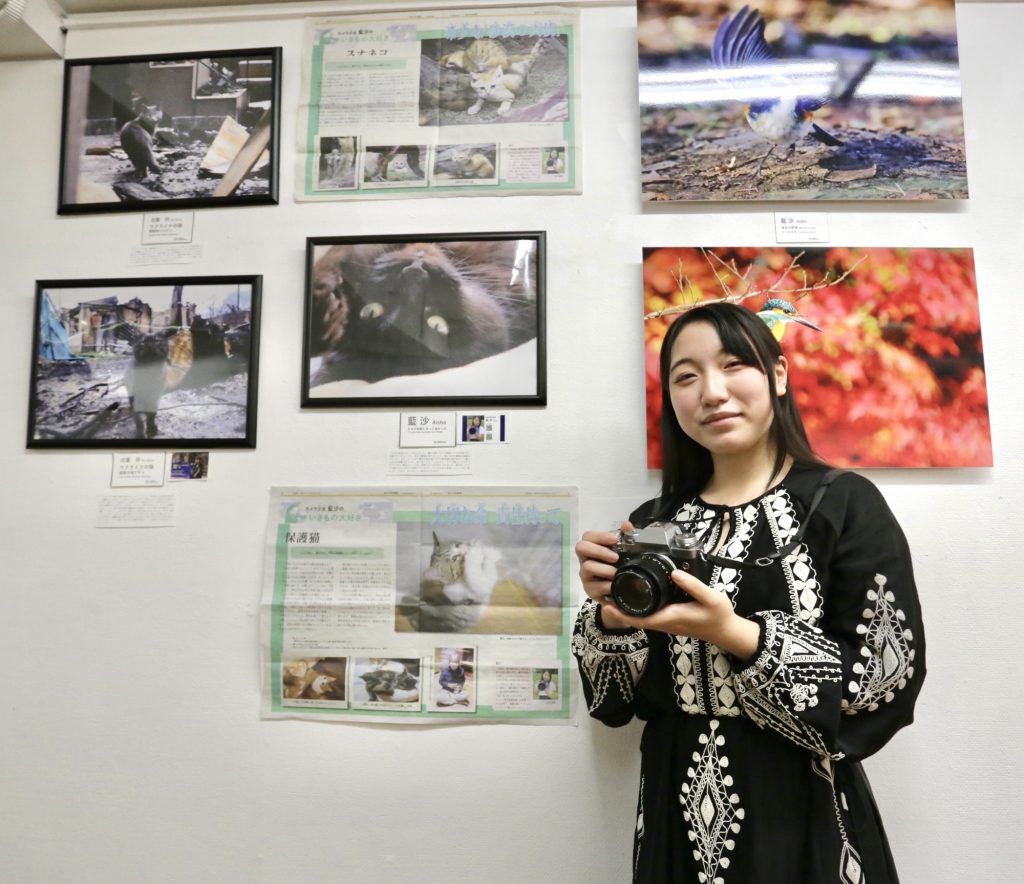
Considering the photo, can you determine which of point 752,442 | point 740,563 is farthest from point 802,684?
point 752,442

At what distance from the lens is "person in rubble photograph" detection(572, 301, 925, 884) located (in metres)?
0.72

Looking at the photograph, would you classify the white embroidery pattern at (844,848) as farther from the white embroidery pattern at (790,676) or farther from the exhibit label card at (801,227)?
the exhibit label card at (801,227)

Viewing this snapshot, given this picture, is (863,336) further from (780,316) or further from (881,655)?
(881,655)

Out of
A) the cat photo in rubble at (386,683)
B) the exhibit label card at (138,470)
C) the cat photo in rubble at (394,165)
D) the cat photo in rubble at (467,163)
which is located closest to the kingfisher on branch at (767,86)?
the cat photo in rubble at (467,163)

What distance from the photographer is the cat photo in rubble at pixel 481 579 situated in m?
1.13

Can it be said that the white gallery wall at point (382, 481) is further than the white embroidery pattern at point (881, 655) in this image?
Yes

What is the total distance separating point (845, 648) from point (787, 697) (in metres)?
0.10

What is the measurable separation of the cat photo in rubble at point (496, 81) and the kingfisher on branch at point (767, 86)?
0.97ft

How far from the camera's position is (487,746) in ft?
3.64

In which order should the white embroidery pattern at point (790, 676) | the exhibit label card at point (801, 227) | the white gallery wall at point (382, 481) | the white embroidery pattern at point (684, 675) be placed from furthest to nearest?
the exhibit label card at point (801, 227) < the white gallery wall at point (382, 481) < the white embroidery pattern at point (684, 675) < the white embroidery pattern at point (790, 676)

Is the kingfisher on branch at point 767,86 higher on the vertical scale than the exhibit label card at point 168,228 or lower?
higher

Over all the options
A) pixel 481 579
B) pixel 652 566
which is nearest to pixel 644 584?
pixel 652 566

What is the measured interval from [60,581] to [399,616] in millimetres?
623

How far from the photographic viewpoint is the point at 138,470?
1212mm
